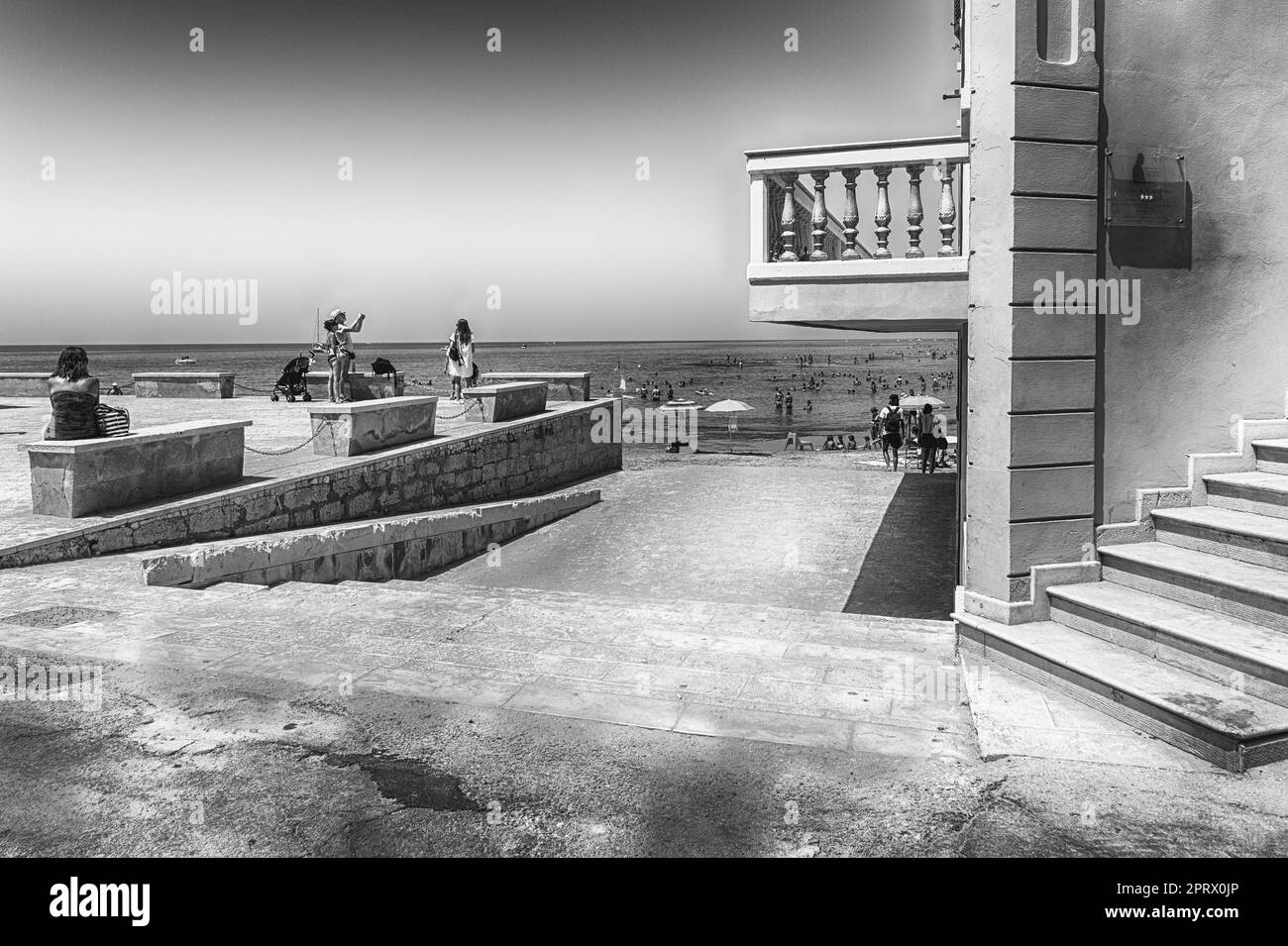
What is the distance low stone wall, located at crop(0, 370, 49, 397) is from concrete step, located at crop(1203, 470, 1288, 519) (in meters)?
26.9

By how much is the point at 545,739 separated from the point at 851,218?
16.6 ft

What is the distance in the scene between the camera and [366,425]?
13000mm

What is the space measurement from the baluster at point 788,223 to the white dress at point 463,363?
13.3 m

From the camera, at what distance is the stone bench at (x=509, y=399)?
56.0ft

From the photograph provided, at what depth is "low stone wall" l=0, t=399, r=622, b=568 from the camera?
855cm

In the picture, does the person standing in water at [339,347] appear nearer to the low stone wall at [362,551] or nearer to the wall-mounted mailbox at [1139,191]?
the low stone wall at [362,551]

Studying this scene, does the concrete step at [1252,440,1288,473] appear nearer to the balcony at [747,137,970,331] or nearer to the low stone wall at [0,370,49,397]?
the balcony at [747,137,970,331]

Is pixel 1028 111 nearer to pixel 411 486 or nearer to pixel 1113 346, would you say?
pixel 1113 346

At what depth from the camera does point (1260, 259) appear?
19.4ft

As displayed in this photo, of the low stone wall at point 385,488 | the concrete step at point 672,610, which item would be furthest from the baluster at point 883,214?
the low stone wall at point 385,488
